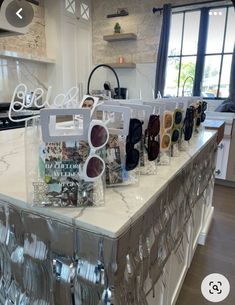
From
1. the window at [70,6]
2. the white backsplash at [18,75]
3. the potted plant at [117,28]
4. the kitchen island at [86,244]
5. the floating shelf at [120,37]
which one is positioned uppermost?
A: the window at [70,6]

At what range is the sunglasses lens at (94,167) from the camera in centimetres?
57

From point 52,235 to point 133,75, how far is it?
12.7 ft

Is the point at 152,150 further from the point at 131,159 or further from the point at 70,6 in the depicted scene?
the point at 70,6

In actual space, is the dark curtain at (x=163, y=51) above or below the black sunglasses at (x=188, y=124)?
above

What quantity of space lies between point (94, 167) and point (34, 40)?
3771 millimetres

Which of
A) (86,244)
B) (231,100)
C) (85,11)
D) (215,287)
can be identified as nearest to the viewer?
(86,244)

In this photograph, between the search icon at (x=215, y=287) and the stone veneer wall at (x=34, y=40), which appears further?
the stone veneer wall at (x=34, y=40)

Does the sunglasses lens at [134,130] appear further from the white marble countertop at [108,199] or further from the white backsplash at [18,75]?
the white backsplash at [18,75]

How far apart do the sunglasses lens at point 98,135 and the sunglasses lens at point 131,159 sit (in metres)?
0.15

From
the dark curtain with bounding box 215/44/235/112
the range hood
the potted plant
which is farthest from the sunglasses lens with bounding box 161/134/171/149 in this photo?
the potted plant

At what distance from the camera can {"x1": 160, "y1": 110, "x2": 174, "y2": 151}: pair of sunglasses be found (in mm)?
966

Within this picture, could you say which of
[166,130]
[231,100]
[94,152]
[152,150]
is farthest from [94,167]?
[231,100]

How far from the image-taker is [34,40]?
3.68m

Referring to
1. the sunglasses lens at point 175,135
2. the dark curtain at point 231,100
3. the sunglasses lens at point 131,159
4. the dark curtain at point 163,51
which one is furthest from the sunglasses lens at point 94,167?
the dark curtain at point 163,51
